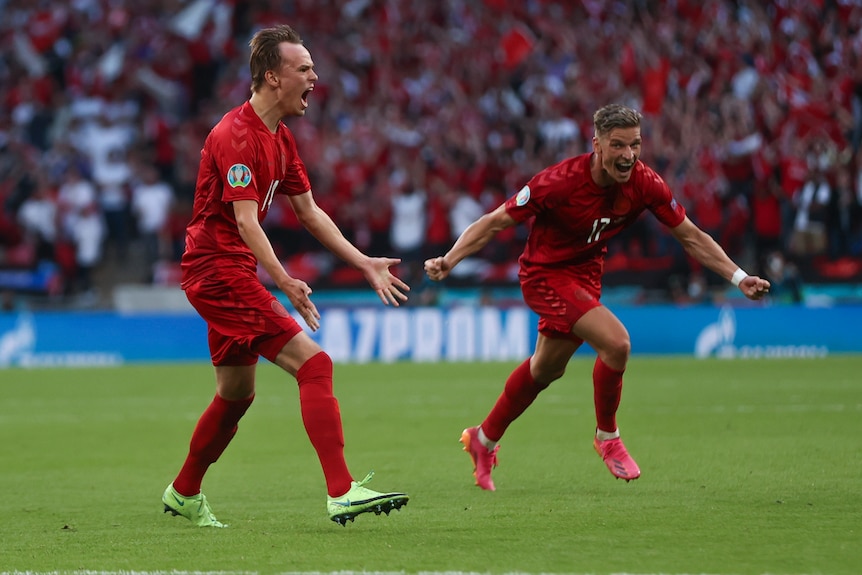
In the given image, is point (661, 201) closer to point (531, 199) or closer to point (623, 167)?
point (623, 167)

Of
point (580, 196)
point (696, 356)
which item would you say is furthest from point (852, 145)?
point (580, 196)

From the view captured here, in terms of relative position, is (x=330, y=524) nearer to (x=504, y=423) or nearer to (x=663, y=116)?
(x=504, y=423)

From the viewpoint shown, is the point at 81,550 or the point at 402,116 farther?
the point at 402,116

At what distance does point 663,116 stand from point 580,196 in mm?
12206

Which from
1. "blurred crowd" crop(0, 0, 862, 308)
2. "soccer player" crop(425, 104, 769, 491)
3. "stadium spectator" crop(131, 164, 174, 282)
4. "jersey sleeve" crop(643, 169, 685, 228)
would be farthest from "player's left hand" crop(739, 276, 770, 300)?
"stadium spectator" crop(131, 164, 174, 282)

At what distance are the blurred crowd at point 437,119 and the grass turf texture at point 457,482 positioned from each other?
12.0ft

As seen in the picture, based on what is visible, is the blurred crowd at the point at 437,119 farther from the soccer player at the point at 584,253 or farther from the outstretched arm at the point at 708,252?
the outstretched arm at the point at 708,252

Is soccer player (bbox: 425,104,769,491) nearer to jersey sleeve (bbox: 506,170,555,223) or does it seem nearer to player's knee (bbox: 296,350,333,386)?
jersey sleeve (bbox: 506,170,555,223)

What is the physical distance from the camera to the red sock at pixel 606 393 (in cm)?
717

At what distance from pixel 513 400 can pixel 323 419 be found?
6.76ft

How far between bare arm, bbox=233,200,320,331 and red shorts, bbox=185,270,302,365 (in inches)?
8.5

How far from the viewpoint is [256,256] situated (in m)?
5.56

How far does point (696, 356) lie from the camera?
17.5 meters

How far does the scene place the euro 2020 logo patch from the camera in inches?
222
